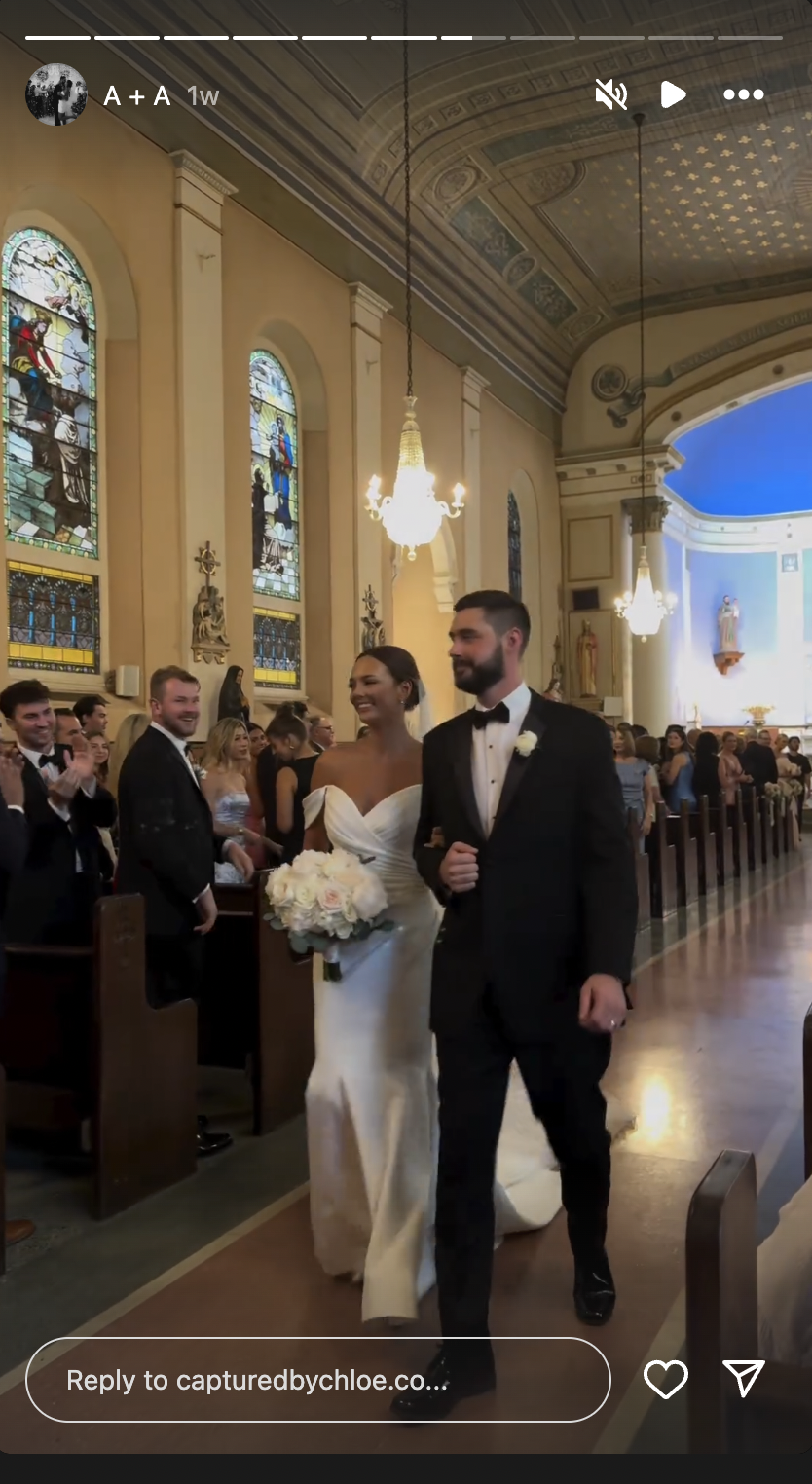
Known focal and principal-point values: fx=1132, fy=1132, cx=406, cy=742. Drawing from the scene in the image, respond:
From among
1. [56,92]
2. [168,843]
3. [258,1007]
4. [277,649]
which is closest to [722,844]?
[277,649]

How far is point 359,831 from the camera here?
279 centimetres

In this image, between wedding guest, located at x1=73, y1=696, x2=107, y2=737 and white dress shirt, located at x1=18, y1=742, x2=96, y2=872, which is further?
wedding guest, located at x1=73, y1=696, x2=107, y2=737

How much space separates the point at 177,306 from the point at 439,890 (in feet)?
23.8

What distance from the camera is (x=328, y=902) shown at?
8.52ft

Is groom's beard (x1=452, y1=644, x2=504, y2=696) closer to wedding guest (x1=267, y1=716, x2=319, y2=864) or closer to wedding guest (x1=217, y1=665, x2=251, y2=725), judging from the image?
wedding guest (x1=267, y1=716, x2=319, y2=864)

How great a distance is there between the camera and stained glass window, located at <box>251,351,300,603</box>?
10.1 meters

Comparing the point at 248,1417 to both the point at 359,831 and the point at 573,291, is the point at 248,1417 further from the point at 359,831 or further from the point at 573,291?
the point at 573,291

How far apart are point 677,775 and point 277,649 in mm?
3914

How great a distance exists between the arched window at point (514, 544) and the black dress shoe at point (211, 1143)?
1223cm

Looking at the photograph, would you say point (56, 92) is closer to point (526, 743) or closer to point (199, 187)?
point (526, 743)

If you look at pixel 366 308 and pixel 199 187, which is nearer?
pixel 199 187

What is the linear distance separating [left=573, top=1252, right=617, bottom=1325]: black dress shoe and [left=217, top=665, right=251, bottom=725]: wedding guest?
21.3ft

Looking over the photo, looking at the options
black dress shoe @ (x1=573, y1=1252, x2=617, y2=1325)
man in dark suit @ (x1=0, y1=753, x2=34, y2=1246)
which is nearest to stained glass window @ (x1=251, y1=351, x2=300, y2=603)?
man in dark suit @ (x1=0, y1=753, x2=34, y2=1246)

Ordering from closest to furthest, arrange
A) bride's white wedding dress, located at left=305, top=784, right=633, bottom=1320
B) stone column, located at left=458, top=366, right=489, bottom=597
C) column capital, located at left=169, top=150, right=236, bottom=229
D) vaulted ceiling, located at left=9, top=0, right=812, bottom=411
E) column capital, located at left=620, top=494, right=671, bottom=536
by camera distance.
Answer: vaulted ceiling, located at left=9, top=0, right=812, bottom=411 < bride's white wedding dress, located at left=305, top=784, right=633, bottom=1320 < column capital, located at left=169, top=150, right=236, bottom=229 < stone column, located at left=458, top=366, right=489, bottom=597 < column capital, located at left=620, top=494, right=671, bottom=536
